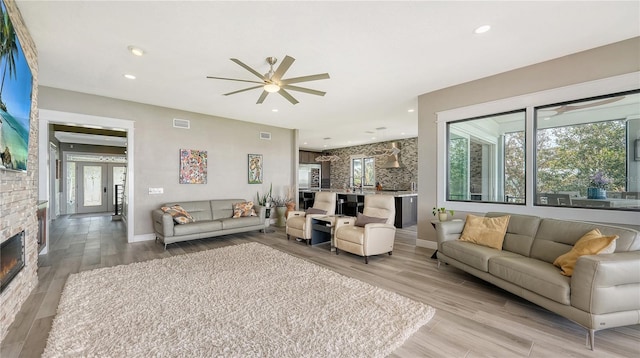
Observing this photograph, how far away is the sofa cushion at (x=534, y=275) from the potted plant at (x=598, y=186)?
4.84ft

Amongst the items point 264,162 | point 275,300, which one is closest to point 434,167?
point 275,300

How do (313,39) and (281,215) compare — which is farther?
(281,215)

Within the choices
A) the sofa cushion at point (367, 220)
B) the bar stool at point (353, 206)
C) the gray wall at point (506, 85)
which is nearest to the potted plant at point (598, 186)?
the gray wall at point (506, 85)

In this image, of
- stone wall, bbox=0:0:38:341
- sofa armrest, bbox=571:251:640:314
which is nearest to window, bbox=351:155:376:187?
sofa armrest, bbox=571:251:640:314

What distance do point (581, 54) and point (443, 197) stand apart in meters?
2.55

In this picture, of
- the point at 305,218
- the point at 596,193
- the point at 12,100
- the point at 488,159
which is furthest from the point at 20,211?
the point at 596,193

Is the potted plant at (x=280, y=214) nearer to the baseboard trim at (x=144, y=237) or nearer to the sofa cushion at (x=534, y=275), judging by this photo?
the baseboard trim at (x=144, y=237)

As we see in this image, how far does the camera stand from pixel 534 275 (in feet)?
7.88

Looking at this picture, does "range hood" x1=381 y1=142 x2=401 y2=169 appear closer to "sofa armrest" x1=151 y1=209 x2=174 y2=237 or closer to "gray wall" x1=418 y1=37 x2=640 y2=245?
"gray wall" x1=418 y1=37 x2=640 y2=245

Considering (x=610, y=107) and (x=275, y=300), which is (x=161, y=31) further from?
(x=610, y=107)

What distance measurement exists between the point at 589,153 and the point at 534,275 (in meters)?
2.24

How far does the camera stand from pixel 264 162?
7.14 metres

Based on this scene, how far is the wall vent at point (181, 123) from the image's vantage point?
5.65 meters

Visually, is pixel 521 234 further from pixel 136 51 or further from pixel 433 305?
pixel 136 51
